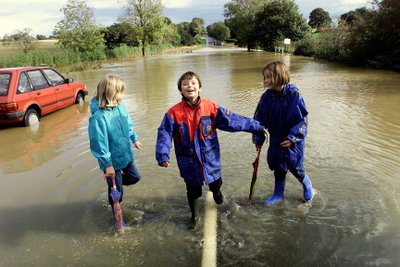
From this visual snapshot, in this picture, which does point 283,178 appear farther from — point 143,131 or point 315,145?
point 143,131

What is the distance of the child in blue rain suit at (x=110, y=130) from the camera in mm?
3840

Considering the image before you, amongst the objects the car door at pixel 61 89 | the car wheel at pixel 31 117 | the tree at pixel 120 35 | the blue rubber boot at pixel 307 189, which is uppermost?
the tree at pixel 120 35

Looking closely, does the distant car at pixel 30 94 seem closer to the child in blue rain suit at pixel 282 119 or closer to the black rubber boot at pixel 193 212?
the black rubber boot at pixel 193 212

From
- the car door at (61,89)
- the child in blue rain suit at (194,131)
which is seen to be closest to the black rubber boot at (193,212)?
the child in blue rain suit at (194,131)

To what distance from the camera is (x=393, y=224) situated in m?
4.16

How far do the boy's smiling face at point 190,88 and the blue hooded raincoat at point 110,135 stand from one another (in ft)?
2.70

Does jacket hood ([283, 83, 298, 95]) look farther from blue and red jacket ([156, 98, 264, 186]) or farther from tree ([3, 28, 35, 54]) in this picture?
tree ([3, 28, 35, 54])

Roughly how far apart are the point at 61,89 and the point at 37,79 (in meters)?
1.10

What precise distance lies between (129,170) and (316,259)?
7.61 ft

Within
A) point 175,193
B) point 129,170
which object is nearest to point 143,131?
point 175,193

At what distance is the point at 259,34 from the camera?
4853 centimetres

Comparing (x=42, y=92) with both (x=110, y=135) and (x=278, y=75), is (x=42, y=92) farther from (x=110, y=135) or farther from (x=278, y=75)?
(x=278, y=75)

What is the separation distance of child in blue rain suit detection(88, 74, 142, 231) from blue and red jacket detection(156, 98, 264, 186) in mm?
531

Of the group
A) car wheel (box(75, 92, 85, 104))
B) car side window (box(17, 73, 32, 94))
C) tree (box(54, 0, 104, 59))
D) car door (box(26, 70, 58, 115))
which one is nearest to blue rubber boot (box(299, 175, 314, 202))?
car side window (box(17, 73, 32, 94))
